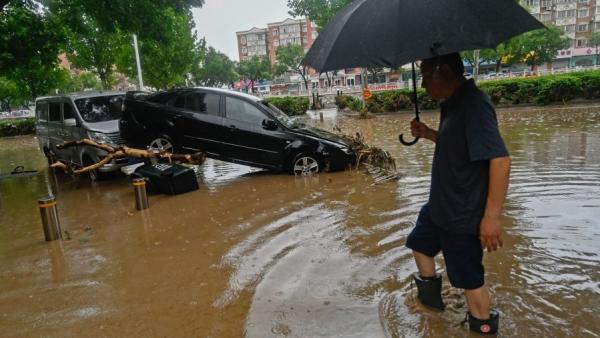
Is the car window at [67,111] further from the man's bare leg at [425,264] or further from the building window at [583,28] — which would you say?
the building window at [583,28]

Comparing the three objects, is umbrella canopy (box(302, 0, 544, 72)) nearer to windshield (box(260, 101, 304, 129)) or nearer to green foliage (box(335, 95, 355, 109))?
windshield (box(260, 101, 304, 129))

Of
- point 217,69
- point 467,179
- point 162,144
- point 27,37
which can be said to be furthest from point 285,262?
point 217,69

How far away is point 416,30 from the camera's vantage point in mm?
2420

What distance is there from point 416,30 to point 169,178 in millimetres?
5953

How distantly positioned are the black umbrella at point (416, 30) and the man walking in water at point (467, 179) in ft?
0.64

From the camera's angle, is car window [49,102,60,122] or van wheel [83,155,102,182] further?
car window [49,102,60,122]

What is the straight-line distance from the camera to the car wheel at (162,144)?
8859 millimetres

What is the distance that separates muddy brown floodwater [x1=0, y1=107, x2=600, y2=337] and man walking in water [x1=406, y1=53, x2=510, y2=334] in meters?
0.62

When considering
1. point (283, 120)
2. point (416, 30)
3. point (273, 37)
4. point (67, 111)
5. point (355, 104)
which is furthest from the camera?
point (273, 37)

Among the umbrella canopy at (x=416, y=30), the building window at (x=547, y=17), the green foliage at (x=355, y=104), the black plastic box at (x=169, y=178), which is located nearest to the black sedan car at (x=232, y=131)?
the black plastic box at (x=169, y=178)

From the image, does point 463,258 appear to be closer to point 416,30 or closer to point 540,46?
point 416,30

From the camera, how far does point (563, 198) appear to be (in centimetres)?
591

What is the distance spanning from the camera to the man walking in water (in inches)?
91.2

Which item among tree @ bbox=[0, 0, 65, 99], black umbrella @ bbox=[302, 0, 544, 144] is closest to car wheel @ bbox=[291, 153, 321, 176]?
black umbrella @ bbox=[302, 0, 544, 144]
